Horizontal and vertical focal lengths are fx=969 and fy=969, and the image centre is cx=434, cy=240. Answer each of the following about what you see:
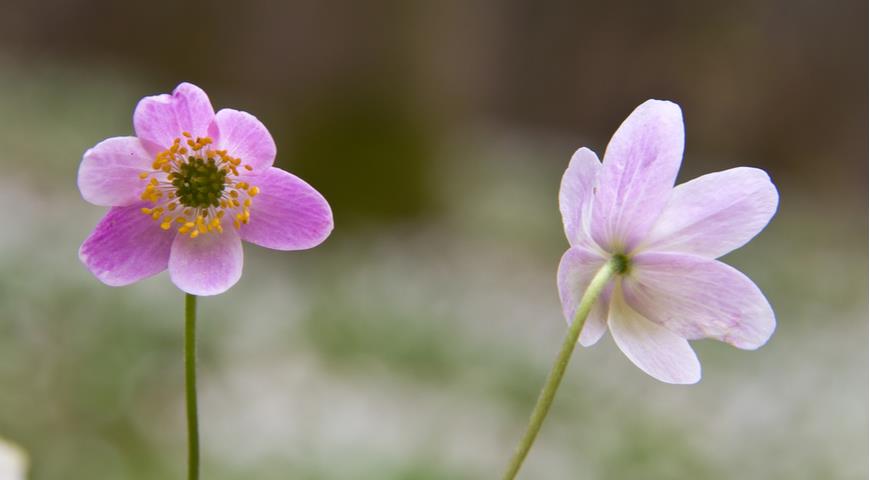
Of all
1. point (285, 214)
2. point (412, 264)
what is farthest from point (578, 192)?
point (412, 264)

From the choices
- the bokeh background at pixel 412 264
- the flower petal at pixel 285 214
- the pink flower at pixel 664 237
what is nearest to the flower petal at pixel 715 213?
the pink flower at pixel 664 237

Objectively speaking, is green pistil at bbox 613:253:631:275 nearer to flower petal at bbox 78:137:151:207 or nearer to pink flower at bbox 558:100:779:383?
pink flower at bbox 558:100:779:383

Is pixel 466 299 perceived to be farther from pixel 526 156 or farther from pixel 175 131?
pixel 526 156

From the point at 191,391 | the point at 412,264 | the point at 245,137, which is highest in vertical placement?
the point at 245,137

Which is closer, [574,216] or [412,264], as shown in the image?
[574,216]

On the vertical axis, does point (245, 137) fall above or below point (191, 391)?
above

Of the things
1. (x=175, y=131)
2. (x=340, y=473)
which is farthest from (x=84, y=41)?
(x=175, y=131)

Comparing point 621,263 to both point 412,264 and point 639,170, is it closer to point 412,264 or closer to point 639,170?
point 639,170

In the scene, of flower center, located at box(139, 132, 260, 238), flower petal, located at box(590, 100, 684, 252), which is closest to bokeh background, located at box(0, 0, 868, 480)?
flower center, located at box(139, 132, 260, 238)
